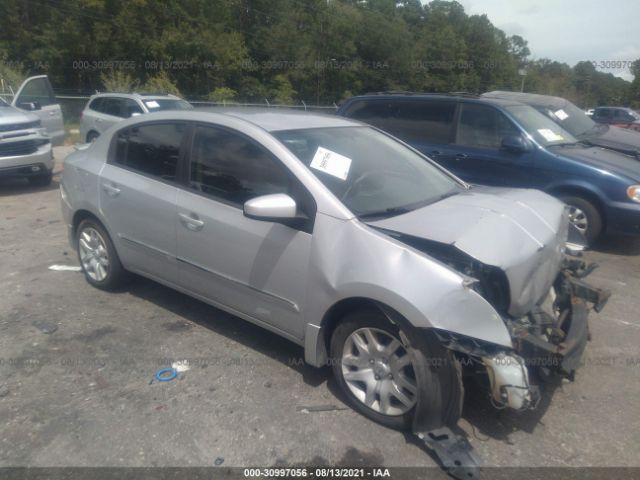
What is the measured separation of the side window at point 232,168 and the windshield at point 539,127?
14.5 feet

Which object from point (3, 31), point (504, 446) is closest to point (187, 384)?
point (504, 446)

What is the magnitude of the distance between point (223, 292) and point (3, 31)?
41.9m

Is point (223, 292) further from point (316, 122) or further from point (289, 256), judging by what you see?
point (316, 122)

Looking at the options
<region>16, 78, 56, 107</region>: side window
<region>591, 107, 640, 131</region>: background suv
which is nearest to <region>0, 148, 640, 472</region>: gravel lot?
<region>16, 78, 56, 107</region>: side window

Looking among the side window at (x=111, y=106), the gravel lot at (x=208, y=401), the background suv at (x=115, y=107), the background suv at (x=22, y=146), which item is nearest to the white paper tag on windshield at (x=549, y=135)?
the gravel lot at (x=208, y=401)

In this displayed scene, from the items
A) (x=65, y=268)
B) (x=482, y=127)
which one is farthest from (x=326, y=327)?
(x=482, y=127)

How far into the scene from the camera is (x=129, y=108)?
12.8 meters

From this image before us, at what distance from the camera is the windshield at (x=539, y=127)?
6.70 m

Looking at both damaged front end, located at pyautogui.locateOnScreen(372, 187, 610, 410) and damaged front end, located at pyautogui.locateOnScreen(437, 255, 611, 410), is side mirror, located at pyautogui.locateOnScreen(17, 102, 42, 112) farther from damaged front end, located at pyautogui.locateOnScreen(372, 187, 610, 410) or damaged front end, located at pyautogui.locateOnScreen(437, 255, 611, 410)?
damaged front end, located at pyautogui.locateOnScreen(437, 255, 611, 410)

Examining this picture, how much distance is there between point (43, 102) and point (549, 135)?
9.66 meters

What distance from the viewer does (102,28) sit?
111 ft

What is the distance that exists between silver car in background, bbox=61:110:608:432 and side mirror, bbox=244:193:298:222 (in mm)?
11

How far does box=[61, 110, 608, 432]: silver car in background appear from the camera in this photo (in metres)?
A: 2.81

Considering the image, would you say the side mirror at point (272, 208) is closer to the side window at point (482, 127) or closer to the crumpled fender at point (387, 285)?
→ the crumpled fender at point (387, 285)
